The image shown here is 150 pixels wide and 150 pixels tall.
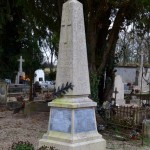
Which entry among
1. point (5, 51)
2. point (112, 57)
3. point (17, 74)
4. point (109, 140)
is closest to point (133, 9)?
point (112, 57)

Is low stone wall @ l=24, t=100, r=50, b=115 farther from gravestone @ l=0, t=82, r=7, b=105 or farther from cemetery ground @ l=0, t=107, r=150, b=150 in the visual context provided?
gravestone @ l=0, t=82, r=7, b=105

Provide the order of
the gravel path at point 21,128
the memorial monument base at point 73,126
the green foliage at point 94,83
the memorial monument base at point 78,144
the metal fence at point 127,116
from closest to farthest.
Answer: the memorial monument base at point 78,144, the memorial monument base at point 73,126, the gravel path at point 21,128, the metal fence at point 127,116, the green foliage at point 94,83

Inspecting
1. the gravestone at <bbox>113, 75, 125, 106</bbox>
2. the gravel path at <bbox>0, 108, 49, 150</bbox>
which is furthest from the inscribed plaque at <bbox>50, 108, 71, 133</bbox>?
the gravestone at <bbox>113, 75, 125, 106</bbox>

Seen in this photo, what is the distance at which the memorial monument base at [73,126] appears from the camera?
7996 millimetres

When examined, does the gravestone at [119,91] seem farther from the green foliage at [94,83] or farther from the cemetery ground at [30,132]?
the green foliage at [94,83]

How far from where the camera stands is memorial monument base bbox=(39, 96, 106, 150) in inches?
315

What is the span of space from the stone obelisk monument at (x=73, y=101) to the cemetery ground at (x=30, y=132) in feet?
5.51

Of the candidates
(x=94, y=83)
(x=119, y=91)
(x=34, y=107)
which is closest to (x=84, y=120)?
(x=94, y=83)

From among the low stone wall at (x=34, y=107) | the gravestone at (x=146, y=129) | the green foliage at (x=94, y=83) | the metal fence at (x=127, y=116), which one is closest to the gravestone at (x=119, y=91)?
the low stone wall at (x=34, y=107)

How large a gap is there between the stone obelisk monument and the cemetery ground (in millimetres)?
1681

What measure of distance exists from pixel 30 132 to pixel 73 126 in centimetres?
413

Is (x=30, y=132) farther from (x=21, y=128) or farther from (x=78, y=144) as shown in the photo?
(x=78, y=144)

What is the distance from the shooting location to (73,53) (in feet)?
26.9

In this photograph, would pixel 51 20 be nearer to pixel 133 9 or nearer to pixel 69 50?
pixel 133 9
